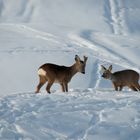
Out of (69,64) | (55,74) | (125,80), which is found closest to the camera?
(55,74)

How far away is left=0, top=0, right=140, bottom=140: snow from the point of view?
14969 mm

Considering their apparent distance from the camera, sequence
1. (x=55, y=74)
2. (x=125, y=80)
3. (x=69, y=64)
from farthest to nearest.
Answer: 1. (x=69, y=64)
2. (x=125, y=80)
3. (x=55, y=74)

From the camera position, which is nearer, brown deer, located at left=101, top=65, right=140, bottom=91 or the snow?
the snow

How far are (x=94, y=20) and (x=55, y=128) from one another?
2397 inches

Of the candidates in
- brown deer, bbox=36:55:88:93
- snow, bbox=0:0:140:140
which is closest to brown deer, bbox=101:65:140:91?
snow, bbox=0:0:140:140

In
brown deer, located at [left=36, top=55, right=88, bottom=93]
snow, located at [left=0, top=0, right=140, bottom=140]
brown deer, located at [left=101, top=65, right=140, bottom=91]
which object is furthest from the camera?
brown deer, located at [left=101, top=65, right=140, bottom=91]

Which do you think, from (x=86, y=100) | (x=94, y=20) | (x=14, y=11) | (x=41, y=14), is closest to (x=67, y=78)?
(x=86, y=100)

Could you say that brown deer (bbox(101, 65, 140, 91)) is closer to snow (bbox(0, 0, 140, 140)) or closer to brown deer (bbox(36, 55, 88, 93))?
snow (bbox(0, 0, 140, 140))

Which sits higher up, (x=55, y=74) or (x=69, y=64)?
(x=55, y=74)

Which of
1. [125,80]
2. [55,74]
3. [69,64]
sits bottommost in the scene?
[69,64]

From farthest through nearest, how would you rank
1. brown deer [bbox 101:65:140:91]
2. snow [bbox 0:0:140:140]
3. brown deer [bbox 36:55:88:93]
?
brown deer [bbox 101:65:140:91]
brown deer [bbox 36:55:88:93]
snow [bbox 0:0:140:140]

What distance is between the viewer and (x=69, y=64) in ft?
139

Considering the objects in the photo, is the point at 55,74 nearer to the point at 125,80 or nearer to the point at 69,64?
the point at 125,80

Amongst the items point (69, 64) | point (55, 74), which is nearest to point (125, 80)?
point (55, 74)
